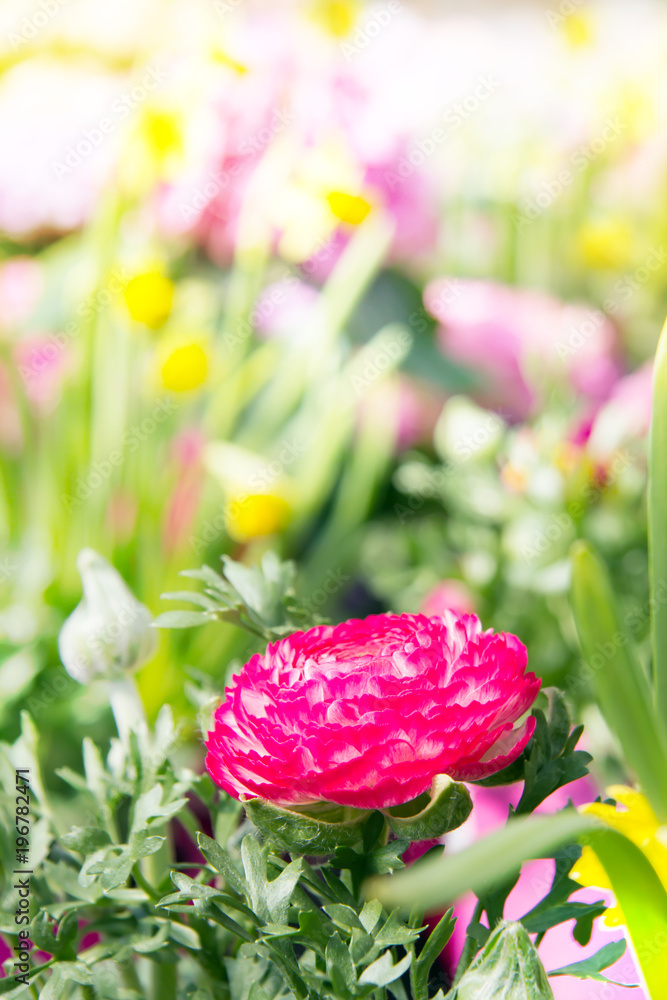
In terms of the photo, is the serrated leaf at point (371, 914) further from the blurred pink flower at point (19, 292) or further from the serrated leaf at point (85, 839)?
the blurred pink flower at point (19, 292)

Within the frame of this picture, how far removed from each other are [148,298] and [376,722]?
31 cm

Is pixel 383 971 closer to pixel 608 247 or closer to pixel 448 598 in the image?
pixel 448 598

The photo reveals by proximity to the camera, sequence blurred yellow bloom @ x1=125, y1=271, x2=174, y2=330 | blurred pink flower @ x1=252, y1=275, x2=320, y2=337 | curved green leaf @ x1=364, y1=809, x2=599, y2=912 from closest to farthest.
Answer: curved green leaf @ x1=364, y1=809, x2=599, y2=912 → blurred yellow bloom @ x1=125, y1=271, x2=174, y2=330 → blurred pink flower @ x1=252, y1=275, x2=320, y2=337

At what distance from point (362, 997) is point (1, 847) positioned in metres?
0.10

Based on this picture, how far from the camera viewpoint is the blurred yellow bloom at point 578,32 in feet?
2.44

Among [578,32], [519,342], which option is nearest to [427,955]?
[519,342]

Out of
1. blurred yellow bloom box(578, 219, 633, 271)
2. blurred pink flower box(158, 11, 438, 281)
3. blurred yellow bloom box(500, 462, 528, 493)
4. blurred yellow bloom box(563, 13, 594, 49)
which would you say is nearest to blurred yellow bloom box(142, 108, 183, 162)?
blurred pink flower box(158, 11, 438, 281)

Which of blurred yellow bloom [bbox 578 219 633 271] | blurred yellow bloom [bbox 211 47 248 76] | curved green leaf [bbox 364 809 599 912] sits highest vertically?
blurred yellow bloom [bbox 211 47 248 76]

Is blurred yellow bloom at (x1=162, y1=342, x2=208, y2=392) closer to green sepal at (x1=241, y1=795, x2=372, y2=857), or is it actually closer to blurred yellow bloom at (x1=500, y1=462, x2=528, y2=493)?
blurred yellow bloom at (x1=500, y1=462, x2=528, y2=493)

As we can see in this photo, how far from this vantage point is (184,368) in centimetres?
40

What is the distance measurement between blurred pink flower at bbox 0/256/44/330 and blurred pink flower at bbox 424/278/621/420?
0.27 m

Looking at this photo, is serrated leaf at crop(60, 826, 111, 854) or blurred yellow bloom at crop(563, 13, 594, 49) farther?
blurred yellow bloom at crop(563, 13, 594, 49)

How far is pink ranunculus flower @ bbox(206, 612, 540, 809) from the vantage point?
0.45 feet

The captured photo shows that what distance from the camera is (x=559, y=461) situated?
15.5 inches
